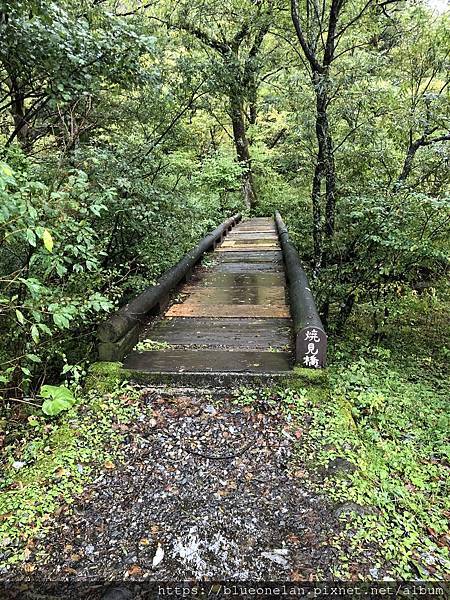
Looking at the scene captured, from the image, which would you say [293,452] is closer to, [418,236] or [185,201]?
[418,236]

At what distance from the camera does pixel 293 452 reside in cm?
284

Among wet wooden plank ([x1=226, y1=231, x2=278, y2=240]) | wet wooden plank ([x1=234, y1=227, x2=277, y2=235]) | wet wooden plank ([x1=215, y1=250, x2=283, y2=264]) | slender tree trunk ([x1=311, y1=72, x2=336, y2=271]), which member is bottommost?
wet wooden plank ([x1=234, y1=227, x2=277, y2=235])

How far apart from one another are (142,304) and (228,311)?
129 cm

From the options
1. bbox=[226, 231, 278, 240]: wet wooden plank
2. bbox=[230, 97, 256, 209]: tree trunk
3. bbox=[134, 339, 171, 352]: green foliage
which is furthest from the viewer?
bbox=[230, 97, 256, 209]: tree trunk

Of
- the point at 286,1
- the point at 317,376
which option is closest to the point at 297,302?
the point at 317,376

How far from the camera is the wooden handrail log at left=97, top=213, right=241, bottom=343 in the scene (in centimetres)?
372

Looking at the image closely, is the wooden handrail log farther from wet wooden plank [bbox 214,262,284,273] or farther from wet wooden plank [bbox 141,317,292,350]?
wet wooden plank [bbox 214,262,284,273]

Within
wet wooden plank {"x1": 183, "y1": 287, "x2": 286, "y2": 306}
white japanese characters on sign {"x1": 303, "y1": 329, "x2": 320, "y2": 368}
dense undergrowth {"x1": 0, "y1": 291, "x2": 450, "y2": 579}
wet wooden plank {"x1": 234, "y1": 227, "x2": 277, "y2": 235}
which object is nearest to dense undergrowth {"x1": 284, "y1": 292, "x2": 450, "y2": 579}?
dense undergrowth {"x1": 0, "y1": 291, "x2": 450, "y2": 579}

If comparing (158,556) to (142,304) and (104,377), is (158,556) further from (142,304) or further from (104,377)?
(142,304)

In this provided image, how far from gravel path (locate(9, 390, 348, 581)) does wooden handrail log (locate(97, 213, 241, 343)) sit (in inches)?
37.4

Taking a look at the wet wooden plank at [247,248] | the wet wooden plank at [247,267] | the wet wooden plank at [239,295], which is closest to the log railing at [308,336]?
the wet wooden plank at [239,295]

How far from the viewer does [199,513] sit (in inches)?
94.4

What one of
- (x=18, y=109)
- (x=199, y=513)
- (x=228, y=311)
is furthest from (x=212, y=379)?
(x=18, y=109)

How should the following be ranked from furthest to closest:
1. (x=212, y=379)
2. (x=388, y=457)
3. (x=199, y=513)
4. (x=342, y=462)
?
(x=212, y=379)
(x=388, y=457)
(x=342, y=462)
(x=199, y=513)
